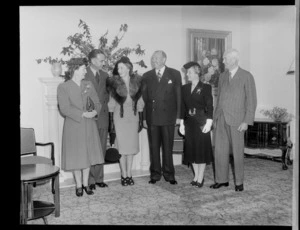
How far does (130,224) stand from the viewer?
150 inches

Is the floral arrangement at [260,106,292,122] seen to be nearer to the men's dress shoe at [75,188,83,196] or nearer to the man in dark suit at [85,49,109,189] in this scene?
the man in dark suit at [85,49,109,189]

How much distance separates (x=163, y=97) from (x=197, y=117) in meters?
0.53

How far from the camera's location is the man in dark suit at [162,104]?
5133 mm

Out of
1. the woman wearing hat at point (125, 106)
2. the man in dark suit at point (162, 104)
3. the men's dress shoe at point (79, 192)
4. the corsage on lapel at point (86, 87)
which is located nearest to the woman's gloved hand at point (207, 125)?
the man in dark suit at point (162, 104)

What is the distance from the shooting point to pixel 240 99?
4805mm

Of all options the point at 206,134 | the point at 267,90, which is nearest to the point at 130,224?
the point at 206,134

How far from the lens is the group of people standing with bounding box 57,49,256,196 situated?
4.60 m

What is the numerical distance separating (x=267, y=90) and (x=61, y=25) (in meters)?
4.04

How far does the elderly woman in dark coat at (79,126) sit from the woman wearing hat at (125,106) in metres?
0.33

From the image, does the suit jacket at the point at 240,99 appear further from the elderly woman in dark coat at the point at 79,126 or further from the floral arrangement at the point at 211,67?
the floral arrangement at the point at 211,67

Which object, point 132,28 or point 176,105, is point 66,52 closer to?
point 132,28

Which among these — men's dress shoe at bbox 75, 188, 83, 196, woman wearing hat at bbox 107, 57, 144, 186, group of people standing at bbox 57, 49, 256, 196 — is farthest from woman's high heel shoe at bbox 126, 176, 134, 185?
men's dress shoe at bbox 75, 188, 83, 196

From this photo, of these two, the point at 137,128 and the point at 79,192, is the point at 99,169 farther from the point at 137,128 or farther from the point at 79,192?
the point at 137,128
